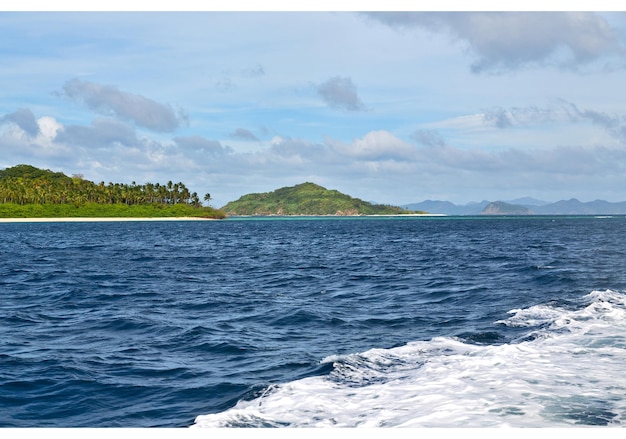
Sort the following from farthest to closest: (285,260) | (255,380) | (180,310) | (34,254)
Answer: (34,254)
(285,260)
(180,310)
(255,380)

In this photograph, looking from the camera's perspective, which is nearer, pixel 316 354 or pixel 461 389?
pixel 461 389

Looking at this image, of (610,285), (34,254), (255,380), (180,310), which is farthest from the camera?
(34,254)

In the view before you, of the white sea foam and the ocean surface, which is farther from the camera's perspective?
the ocean surface

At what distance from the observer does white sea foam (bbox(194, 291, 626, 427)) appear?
12.8 m

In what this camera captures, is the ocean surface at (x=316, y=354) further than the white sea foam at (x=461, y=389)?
Yes

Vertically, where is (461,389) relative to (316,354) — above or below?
above

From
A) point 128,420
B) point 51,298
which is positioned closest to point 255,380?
point 128,420

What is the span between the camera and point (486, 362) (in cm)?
1748

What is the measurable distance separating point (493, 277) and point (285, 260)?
2744 cm

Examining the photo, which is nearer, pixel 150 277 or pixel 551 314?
pixel 551 314

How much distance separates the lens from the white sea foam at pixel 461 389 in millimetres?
12789

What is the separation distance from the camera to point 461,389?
583 inches

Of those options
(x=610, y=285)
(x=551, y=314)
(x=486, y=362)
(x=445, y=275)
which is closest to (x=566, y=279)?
(x=610, y=285)

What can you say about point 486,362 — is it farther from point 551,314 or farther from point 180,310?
point 180,310
